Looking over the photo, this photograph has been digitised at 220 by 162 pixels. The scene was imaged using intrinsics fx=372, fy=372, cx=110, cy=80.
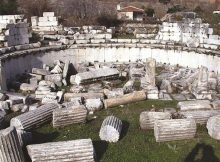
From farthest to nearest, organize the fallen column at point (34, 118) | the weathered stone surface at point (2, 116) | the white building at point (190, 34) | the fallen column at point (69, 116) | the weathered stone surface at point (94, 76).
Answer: the white building at point (190, 34) < the weathered stone surface at point (94, 76) < the weathered stone surface at point (2, 116) < the fallen column at point (69, 116) < the fallen column at point (34, 118)

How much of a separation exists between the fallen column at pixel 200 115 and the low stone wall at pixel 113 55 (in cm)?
760

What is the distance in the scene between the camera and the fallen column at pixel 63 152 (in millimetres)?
11195

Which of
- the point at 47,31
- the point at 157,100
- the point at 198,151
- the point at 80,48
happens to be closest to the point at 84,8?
the point at 47,31

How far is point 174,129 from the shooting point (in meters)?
12.9

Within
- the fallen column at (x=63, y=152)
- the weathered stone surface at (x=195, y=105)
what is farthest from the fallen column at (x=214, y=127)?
the fallen column at (x=63, y=152)

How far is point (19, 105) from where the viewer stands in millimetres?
16281

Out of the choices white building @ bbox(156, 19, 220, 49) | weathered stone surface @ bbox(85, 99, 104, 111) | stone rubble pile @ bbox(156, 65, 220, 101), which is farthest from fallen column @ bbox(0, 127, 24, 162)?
white building @ bbox(156, 19, 220, 49)

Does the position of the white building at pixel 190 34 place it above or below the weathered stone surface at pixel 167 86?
above

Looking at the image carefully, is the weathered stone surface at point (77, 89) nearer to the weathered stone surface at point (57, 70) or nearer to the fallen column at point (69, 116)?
the weathered stone surface at point (57, 70)

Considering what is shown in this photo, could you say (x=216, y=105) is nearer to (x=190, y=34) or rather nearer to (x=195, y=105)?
(x=195, y=105)

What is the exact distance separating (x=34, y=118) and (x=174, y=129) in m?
5.33

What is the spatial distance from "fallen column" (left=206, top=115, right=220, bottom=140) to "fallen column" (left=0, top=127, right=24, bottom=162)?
6.73 meters

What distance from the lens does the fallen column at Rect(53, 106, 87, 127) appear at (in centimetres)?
1420

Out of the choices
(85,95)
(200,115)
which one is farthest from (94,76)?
(200,115)
